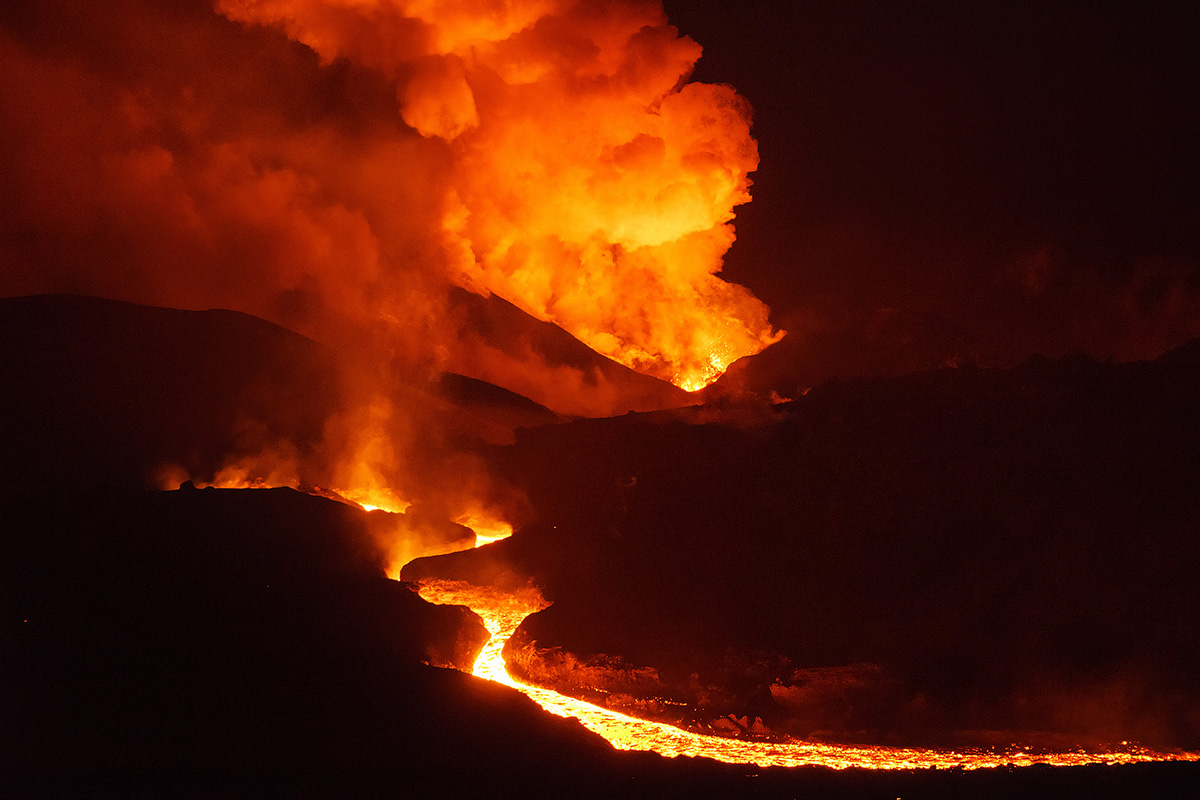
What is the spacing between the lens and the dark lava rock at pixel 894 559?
1591 cm

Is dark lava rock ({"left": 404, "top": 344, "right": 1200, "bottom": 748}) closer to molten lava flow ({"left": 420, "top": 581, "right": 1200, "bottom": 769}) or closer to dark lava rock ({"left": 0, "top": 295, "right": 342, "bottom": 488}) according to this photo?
molten lava flow ({"left": 420, "top": 581, "right": 1200, "bottom": 769})

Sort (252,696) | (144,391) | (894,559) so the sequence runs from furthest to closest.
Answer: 1. (144,391)
2. (894,559)
3. (252,696)

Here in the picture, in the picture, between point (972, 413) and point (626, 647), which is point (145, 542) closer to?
point (626, 647)

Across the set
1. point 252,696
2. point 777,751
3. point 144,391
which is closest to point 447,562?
point 252,696

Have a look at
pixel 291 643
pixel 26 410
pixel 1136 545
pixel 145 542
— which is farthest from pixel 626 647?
pixel 26 410

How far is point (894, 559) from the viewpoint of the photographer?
18.1 meters

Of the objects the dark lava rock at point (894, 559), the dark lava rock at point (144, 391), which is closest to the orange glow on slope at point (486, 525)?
the dark lava rock at point (894, 559)

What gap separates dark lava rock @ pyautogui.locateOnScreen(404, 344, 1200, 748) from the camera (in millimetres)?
15914

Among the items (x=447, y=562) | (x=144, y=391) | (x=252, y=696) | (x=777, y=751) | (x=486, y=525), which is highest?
(x=144, y=391)

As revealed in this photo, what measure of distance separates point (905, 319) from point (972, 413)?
1164 cm

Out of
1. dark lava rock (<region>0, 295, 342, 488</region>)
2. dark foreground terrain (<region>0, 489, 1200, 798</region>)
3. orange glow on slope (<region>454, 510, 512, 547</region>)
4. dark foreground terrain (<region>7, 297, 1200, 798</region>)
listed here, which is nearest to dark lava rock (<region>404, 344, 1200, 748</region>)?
dark foreground terrain (<region>7, 297, 1200, 798</region>)

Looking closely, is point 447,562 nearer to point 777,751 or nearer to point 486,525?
point 486,525

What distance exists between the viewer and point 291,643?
13.4m

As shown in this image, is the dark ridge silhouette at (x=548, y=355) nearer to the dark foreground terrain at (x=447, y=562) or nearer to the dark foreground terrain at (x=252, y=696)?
the dark foreground terrain at (x=447, y=562)
